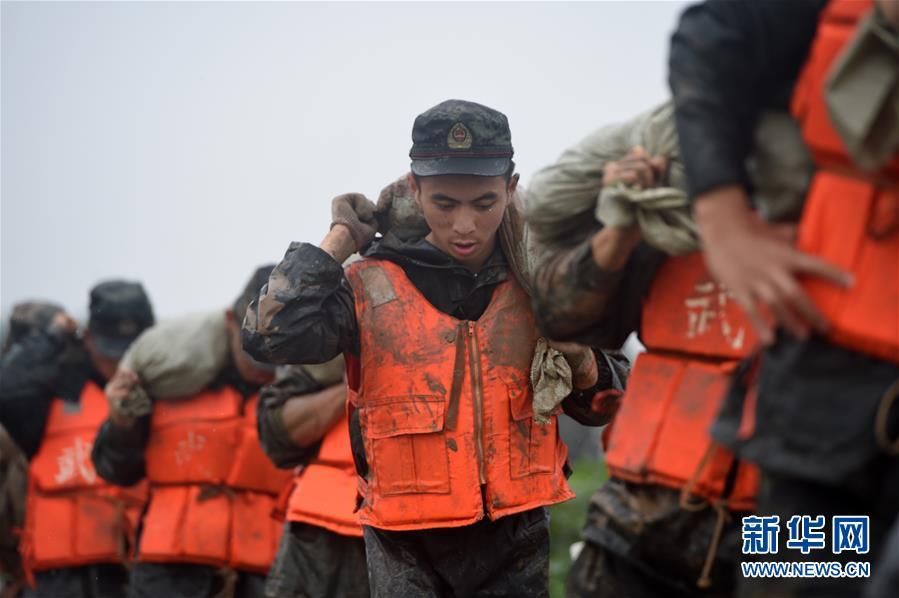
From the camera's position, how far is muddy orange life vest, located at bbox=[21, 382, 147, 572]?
8.84 metres

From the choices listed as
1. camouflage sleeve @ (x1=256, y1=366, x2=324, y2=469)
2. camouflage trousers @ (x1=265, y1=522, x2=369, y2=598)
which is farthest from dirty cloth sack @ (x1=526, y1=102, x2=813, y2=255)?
camouflage sleeve @ (x1=256, y1=366, x2=324, y2=469)

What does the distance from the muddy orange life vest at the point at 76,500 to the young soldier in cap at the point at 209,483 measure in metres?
0.78

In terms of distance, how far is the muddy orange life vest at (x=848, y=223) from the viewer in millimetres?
3148

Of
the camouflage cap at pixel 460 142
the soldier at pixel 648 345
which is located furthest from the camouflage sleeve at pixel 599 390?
the soldier at pixel 648 345

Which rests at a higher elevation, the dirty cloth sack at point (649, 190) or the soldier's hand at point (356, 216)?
the dirty cloth sack at point (649, 190)

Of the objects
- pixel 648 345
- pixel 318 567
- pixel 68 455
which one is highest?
pixel 648 345

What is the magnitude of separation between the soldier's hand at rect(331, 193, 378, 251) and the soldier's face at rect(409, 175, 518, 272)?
0.80 feet

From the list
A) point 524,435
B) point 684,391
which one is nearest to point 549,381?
point 524,435

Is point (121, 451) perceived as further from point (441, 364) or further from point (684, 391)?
point (684, 391)

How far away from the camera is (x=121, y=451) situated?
8070mm

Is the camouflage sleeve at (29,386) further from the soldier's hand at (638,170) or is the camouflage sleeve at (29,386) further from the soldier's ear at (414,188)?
the soldier's hand at (638,170)

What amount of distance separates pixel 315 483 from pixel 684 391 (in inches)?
125

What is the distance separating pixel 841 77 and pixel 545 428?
261 centimetres

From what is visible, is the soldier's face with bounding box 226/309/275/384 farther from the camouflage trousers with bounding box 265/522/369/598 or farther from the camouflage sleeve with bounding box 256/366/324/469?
the camouflage trousers with bounding box 265/522/369/598
